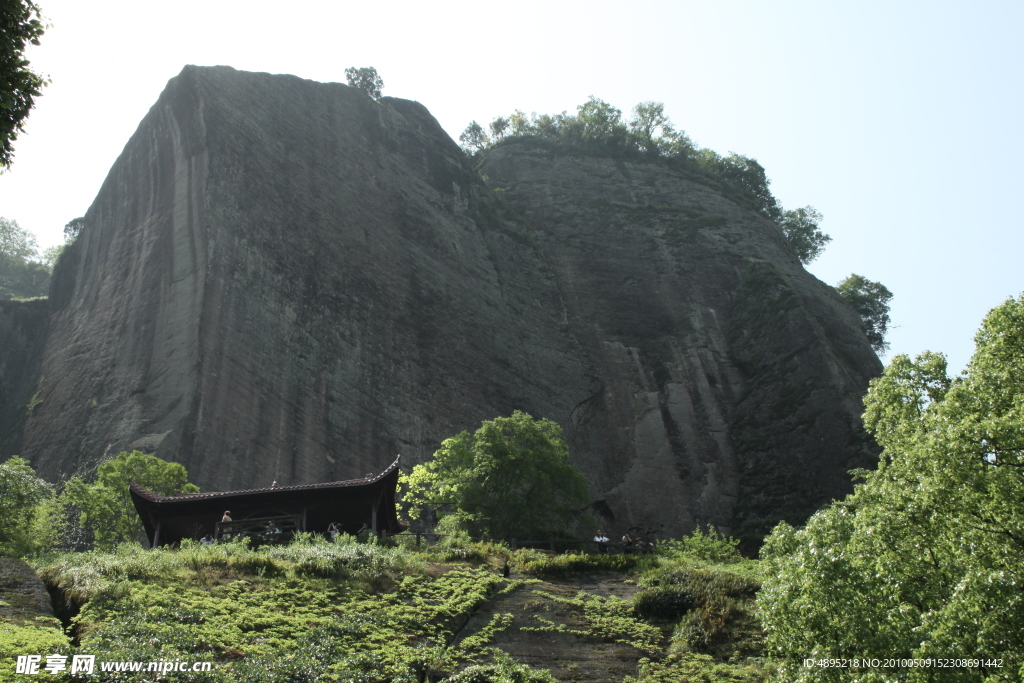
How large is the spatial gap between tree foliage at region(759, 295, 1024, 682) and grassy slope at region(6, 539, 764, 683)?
10.3 ft

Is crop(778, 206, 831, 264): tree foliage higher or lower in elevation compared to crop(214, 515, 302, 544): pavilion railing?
higher

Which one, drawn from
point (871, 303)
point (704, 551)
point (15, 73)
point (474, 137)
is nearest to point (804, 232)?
point (871, 303)

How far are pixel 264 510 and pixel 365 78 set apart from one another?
4134 centimetres

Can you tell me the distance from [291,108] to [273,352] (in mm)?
15288

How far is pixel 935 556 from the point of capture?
10.2 meters

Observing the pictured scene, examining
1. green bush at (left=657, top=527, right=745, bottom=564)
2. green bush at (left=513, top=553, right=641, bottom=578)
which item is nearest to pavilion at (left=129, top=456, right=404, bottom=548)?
green bush at (left=513, top=553, right=641, bottom=578)

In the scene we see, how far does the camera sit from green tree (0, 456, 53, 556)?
19.0 metres

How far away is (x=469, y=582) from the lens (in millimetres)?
16797

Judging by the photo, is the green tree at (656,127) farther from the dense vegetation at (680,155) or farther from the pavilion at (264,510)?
the pavilion at (264,510)

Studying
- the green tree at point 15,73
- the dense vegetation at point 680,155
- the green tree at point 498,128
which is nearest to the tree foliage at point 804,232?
the dense vegetation at point 680,155

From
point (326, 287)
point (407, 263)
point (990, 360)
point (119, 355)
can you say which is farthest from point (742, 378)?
point (990, 360)

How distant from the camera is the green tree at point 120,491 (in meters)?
21.3

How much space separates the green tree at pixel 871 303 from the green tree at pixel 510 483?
42092 millimetres

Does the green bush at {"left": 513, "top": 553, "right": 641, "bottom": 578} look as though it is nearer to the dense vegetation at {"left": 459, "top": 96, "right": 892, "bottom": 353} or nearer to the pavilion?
the pavilion
